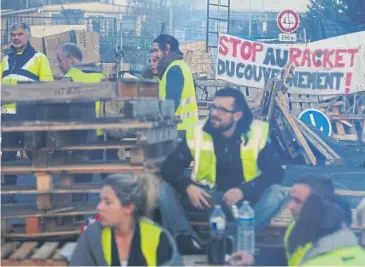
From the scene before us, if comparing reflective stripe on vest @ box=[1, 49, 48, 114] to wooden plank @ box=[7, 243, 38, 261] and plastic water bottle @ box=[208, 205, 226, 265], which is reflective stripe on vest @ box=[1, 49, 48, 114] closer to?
→ wooden plank @ box=[7, 243, 38, 261]

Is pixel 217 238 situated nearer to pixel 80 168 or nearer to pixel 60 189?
pixel 80 168

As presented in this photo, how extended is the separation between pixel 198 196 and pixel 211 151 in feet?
1.30

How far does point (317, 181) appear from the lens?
6.10 metres

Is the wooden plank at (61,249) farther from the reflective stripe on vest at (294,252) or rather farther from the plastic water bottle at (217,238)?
the reflective stripe on vest at (294,252)

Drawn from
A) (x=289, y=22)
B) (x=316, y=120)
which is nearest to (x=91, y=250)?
(x=316, y=120)

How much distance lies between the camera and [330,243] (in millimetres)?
5844

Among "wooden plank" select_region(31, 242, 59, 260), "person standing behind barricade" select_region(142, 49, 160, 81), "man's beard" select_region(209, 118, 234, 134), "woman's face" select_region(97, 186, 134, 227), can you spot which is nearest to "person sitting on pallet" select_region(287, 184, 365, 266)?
"man's beard" select_region(209, 118, 234, 134)

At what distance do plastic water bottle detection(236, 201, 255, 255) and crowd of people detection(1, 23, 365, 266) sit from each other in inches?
4.5

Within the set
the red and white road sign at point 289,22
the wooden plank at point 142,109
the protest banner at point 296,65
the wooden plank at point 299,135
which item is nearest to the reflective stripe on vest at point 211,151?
the wooden plank at point 142,109

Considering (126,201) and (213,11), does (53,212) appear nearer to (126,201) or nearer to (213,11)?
(126,201)

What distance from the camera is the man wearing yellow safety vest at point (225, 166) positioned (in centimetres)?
672

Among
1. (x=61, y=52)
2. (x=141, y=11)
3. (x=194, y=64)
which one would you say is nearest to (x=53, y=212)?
(x=61, y=52)

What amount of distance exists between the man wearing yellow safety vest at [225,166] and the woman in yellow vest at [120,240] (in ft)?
3.24

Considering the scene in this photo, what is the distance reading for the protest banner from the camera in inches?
696
